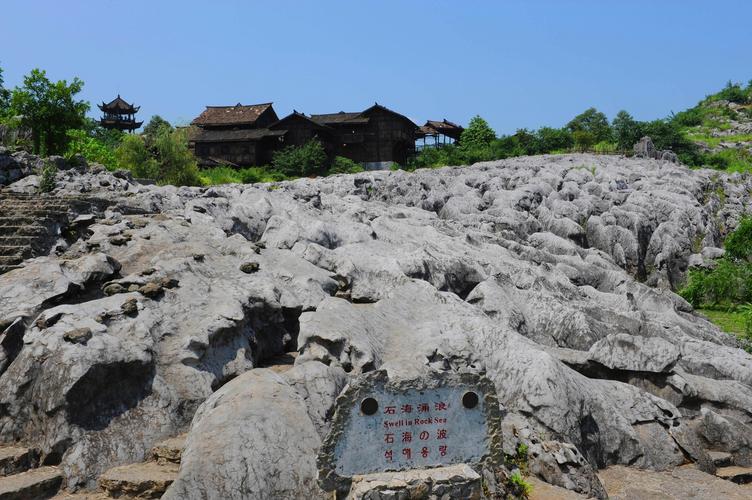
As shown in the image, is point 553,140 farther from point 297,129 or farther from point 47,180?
point 47,180

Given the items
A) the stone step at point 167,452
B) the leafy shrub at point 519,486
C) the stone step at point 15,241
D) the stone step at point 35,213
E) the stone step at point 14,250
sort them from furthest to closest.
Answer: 1. the stone step at point 35,213
2. the stone step at point 15,241
3. the stone step at point 14,250
4. the leafy shrub at point 519,486
5. the stone step at point 167,452

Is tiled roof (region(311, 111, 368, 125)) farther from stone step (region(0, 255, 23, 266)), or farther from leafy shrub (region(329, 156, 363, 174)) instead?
stone step (region(0, 255, 23, 266))

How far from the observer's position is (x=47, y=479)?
32.7 feet

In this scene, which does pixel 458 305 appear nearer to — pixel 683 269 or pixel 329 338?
pixel 329 338

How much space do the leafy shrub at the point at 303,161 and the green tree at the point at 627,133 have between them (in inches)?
1626

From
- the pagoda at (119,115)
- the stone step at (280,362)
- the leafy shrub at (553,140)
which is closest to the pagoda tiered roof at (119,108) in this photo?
the pagoda at (119,115)

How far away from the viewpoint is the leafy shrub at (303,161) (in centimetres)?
6625

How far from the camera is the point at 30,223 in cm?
2012

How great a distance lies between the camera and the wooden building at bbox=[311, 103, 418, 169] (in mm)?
74688

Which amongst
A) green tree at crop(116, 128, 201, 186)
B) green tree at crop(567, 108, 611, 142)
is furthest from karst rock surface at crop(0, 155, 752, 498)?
green tree at crop(567, 108, 611, 142)

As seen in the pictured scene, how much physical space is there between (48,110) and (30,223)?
51.1 feet

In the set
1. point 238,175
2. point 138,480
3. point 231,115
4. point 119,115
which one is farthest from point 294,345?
point 119,115

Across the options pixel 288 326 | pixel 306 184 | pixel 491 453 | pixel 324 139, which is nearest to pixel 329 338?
pixel 288 326

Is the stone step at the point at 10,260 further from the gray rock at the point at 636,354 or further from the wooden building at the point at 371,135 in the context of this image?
the wooden building at the point at 371,135
